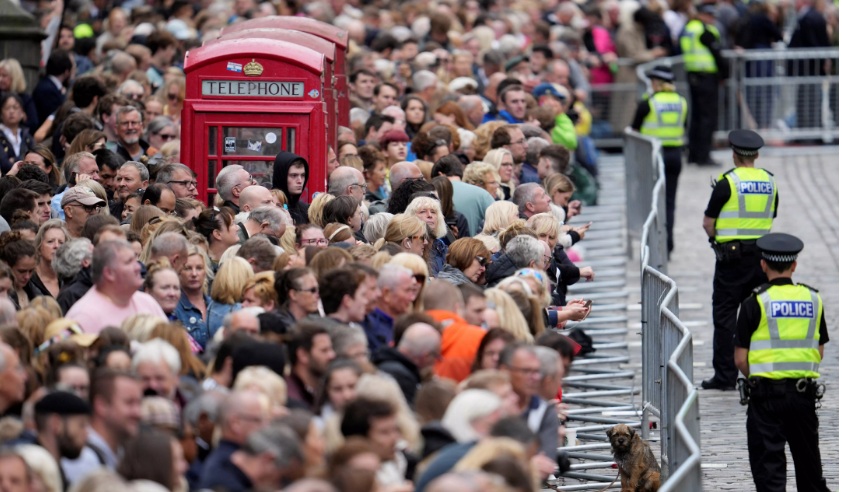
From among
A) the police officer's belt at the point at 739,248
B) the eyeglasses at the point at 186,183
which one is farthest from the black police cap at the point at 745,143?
the eyeglasses at the point at 186,183

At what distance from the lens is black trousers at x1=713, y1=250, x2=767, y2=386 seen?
1630 centimetres

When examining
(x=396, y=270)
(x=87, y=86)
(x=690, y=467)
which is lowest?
(x=690, y=467)

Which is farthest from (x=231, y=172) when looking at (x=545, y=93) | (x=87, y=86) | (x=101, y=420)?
(x=545, y=93)

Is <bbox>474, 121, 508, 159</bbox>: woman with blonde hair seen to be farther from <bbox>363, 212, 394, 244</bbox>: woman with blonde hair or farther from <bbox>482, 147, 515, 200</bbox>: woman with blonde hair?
<bbox>363, 212, 394, 244</bbox>: woman with blonde hair

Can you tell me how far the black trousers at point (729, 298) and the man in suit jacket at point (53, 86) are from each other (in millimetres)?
7364

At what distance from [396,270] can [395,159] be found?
6325mm

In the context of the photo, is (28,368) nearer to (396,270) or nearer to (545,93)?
(396,270)

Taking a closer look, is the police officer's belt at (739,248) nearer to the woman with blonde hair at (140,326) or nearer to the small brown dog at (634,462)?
the small brown dog at (634,462)

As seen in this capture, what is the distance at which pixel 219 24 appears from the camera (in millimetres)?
25188

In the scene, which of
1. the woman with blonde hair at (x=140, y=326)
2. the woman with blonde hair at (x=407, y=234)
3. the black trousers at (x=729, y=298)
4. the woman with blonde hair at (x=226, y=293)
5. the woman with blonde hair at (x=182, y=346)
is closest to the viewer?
the woman with blonde hair at (x=182, y=346)

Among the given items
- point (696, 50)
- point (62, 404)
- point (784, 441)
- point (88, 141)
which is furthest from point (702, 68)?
point (62, 404)

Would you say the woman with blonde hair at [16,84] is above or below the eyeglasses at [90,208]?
above

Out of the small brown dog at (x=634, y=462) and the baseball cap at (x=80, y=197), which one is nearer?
the small brown dog at (x=634, y=462)

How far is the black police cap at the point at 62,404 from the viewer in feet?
28.5
